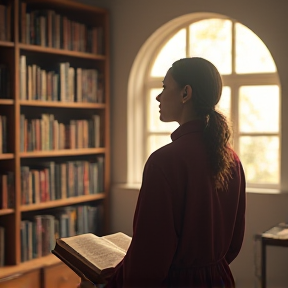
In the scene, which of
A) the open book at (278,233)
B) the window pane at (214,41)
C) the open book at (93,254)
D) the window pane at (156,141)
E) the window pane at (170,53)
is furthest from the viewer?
the window pane at (156,141)

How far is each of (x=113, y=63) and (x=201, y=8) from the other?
87cm

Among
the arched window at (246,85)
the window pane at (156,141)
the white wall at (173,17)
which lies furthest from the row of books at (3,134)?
the arched window at (246,85)

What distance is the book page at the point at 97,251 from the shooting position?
1.73 meters

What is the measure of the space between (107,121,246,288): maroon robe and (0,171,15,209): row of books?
204 cm

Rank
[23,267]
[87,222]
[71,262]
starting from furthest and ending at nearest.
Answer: [87,222]
[23,267]
[71,262]

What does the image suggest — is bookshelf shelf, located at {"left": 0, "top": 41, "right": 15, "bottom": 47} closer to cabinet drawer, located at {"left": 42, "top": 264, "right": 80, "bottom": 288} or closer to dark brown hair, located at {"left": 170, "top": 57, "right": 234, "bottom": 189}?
A: cabinet drawer, located at {"left": 42, "top": 264, "right": 80, "bottom": 288}

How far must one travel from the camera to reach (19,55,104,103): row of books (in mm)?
3594

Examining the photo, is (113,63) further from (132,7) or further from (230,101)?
→ (230,101)

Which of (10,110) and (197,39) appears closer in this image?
(10,110)

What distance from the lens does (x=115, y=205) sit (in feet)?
13.8

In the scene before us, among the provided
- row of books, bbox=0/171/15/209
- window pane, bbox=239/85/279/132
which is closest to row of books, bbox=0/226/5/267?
row of books, bbox=0/171/15/209

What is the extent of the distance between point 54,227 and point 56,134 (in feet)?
2.21

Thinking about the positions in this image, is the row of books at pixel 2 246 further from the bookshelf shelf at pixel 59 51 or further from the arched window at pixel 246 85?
the arched window at pixel 246 85

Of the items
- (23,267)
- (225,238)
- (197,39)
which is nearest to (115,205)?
(23,267)
